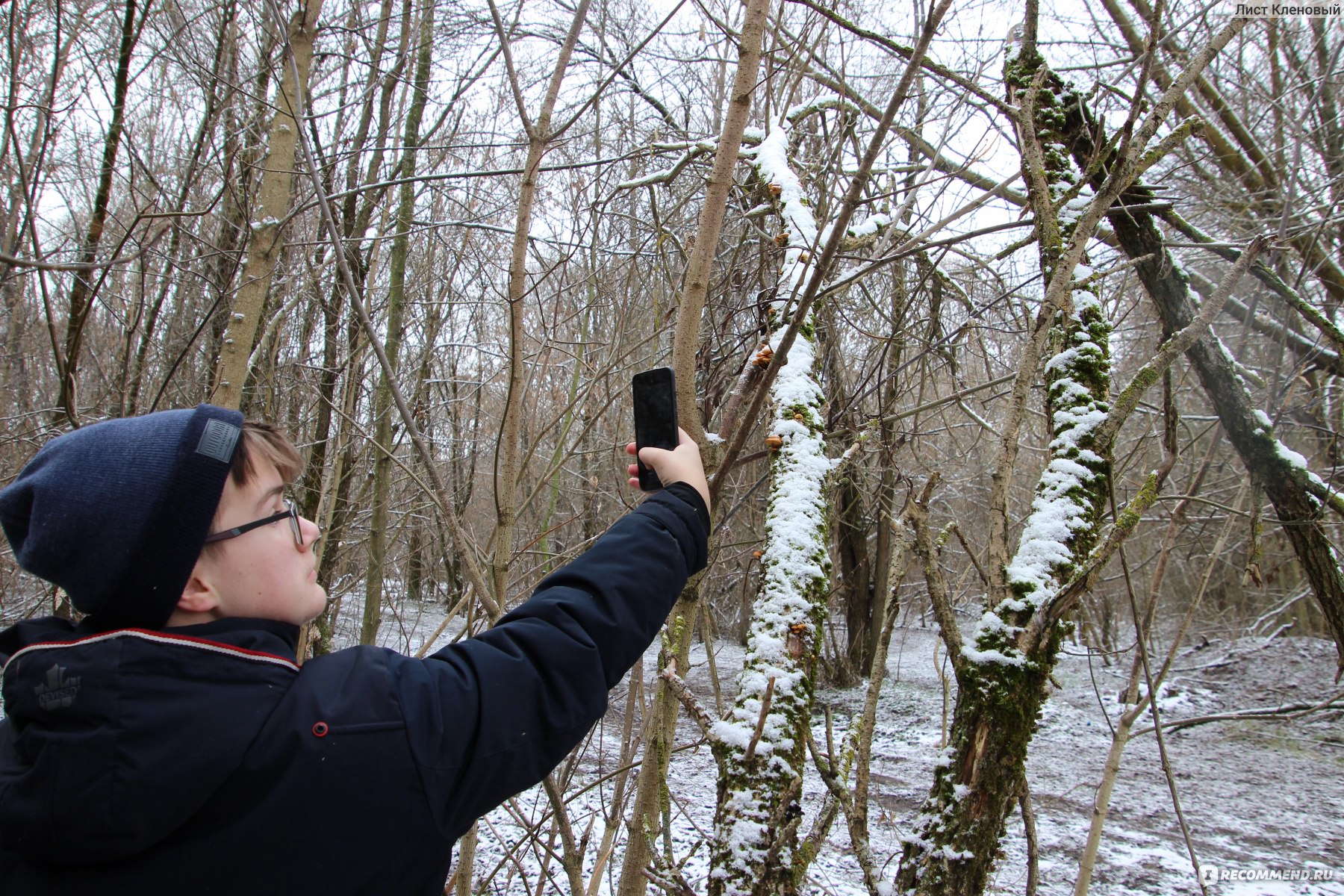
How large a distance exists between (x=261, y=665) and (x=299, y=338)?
15.2ft

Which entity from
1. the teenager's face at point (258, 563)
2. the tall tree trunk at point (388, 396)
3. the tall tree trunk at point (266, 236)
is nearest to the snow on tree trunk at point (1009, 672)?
the teenager's face at point (258, 563)

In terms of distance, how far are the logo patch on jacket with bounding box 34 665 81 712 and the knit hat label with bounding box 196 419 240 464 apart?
26 centimetres

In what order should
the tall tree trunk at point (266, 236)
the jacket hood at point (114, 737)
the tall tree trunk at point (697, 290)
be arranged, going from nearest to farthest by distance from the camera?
the jacket hood at point (114, 737)
the tall tree trunk at point (697, 290)
the tall tree trunk at point (266, 236)

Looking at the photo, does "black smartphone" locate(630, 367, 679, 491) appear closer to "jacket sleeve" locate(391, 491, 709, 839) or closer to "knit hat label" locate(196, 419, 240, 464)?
"jacket sleeve" locate(391, 491, 709, 839)

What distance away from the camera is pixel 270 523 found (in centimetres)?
94

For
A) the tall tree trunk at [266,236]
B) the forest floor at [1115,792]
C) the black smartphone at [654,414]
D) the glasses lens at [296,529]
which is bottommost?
the forest floor at [1115,792]

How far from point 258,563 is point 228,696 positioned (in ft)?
0.61

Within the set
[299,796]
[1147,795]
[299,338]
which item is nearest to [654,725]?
[299,796]

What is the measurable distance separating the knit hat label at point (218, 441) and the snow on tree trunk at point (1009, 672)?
143cm

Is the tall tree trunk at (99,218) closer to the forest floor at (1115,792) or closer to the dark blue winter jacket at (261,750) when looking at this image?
the forest floor at (1115,792)

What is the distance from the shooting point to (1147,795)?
5340 millimetres

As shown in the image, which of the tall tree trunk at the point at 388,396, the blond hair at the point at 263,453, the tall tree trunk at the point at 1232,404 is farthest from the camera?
the tall tree trunk at the point at 388,396

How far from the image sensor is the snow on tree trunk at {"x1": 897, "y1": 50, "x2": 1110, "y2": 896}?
1.52m

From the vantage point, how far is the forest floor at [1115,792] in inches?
153
